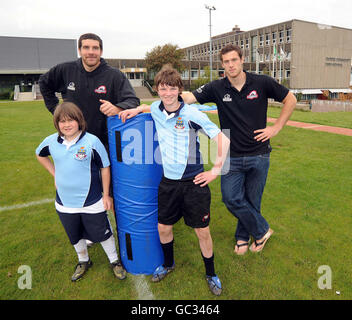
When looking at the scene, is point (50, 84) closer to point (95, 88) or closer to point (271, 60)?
point (95, 88)

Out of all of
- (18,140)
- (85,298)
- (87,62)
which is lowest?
(85,298)

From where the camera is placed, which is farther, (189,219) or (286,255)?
(286,255)

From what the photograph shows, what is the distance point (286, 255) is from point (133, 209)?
6.08 feet

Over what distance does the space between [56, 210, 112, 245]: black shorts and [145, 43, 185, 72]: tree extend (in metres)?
40.7

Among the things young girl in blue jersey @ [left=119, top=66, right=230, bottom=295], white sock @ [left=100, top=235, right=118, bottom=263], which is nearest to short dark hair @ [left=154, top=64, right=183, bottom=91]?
young girl in blue jersey @ [left=119, top=66, right=230, bottom=295]

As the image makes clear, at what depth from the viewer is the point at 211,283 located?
269 cm

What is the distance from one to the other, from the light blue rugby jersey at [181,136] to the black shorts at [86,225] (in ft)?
2.78

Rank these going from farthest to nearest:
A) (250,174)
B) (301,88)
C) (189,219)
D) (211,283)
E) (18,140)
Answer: (301,88) < (18,140) < (250,174) < (211,283) < (189,219)

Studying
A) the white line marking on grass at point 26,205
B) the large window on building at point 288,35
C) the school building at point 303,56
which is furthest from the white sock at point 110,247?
the large window on building at point 288,35

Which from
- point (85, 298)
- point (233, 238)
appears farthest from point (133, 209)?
point (233, 238)

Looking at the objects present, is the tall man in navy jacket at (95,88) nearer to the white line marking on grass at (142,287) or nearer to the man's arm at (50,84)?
the man's arm at (50,84)

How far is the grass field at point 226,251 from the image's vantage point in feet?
8.83

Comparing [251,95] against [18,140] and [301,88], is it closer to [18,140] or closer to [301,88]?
[18,140]

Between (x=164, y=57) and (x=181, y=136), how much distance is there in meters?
41.9
